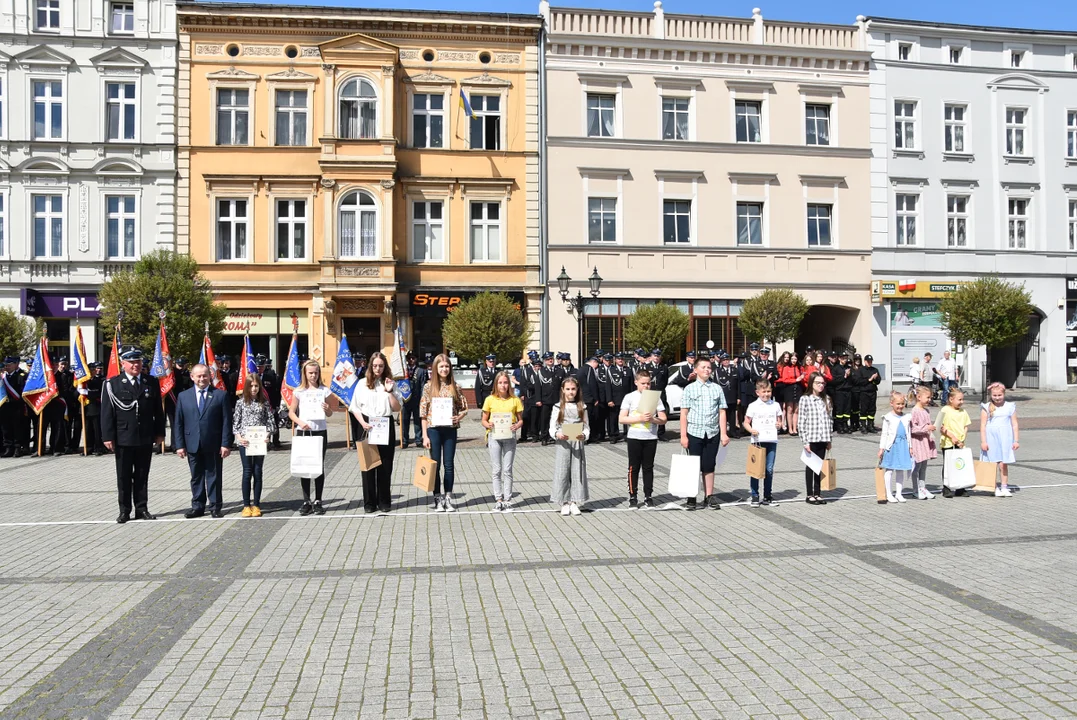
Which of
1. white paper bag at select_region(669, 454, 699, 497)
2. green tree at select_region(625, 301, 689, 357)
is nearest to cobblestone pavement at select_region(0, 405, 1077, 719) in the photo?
white paper bag at select_region(669, 454, 699, 497)

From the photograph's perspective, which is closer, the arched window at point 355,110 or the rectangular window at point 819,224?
the arched window at point 355,110

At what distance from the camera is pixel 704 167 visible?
30.3 meters

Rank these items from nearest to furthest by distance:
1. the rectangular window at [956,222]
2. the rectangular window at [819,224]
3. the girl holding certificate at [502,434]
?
the girl holding certificate at [502,434]
the rectangular window at [819,224]
the rectangular window at [956,222]

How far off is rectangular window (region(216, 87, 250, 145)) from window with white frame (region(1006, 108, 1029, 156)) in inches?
1091

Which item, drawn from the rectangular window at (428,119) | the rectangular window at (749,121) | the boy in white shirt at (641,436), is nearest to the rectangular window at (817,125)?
the rectangular window at (749,121)

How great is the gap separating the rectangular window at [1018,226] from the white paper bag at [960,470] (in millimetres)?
25131

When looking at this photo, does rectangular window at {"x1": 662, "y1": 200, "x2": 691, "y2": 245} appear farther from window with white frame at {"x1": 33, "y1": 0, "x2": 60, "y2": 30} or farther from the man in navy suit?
the man in navy suit

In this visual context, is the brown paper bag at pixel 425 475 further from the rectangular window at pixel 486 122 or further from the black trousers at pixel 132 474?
the rectangular window at pixel 486 122

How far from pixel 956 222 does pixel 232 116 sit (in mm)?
26203

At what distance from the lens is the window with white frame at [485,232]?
2955cm

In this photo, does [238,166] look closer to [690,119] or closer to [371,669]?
[690,119]

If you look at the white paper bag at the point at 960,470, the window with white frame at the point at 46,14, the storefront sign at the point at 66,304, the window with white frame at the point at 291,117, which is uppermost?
the window with white frame at the point at 46,14

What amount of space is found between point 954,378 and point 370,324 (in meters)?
18.7

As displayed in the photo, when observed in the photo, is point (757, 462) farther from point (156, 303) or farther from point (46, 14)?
point (46, 14)
